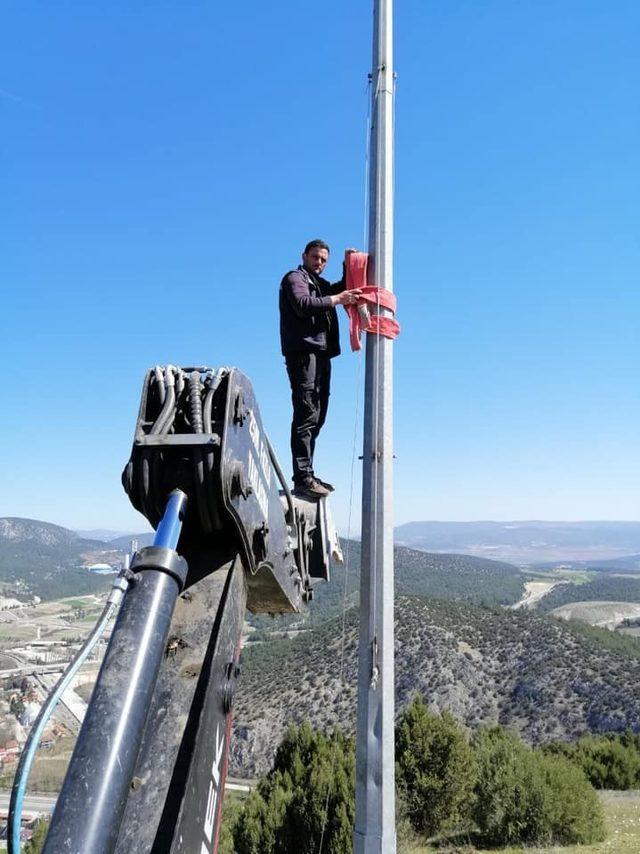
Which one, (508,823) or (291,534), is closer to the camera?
(291,534)

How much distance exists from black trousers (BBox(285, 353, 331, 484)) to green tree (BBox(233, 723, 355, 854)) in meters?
15.4

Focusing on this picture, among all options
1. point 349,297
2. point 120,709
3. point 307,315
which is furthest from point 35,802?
point 120,709

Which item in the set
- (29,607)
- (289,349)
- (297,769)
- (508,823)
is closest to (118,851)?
(289,349)

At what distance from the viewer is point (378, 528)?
3342 mm

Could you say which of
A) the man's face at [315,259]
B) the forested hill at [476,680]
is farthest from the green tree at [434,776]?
the forested hill at [476,680]

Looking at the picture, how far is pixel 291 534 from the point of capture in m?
3.94

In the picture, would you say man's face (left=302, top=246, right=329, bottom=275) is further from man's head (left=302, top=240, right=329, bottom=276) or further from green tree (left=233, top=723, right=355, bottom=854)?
green tree (left=233, top=723, right=355, bottom=854)

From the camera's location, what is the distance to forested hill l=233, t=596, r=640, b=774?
181ft

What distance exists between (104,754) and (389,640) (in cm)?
179

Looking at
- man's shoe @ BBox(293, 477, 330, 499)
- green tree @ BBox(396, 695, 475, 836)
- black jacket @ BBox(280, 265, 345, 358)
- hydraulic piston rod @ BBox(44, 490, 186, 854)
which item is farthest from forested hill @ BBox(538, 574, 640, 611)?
hydraulic piston rod @ BBox(44, 490, 186, 854)

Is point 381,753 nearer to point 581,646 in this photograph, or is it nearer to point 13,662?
point 581,646

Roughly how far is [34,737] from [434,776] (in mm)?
24980

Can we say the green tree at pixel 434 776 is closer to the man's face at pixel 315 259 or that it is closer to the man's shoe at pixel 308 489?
the man's shoe at pixel 308 489

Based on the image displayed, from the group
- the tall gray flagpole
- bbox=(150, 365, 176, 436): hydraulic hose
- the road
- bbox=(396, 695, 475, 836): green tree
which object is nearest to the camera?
bbox=(150, 365, 176, 436): hydraulic hose
